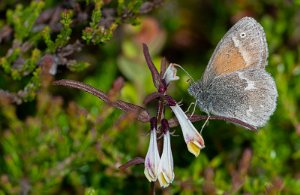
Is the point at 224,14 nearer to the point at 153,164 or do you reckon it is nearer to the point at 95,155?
the point at 95,155

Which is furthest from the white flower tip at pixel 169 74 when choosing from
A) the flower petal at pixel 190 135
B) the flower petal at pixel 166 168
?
the flower petal at pixel 166 168

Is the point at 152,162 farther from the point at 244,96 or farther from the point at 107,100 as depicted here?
the point at 244,96

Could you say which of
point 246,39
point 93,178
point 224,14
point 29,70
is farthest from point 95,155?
point 224,14

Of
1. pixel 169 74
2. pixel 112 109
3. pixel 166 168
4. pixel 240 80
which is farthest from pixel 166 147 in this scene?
pixel 112 109

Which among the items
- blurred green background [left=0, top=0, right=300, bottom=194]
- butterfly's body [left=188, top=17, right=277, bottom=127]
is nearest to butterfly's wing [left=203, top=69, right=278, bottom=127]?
butterfly's body [left=188, top=17, right=277, bottom=127]

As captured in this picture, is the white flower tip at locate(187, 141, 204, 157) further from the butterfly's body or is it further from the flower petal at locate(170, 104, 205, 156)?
the butterfly's body

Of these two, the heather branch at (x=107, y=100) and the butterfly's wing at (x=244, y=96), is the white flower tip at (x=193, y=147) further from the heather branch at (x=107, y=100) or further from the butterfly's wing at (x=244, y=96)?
the butterfly's wing at (x=244, y=96)
